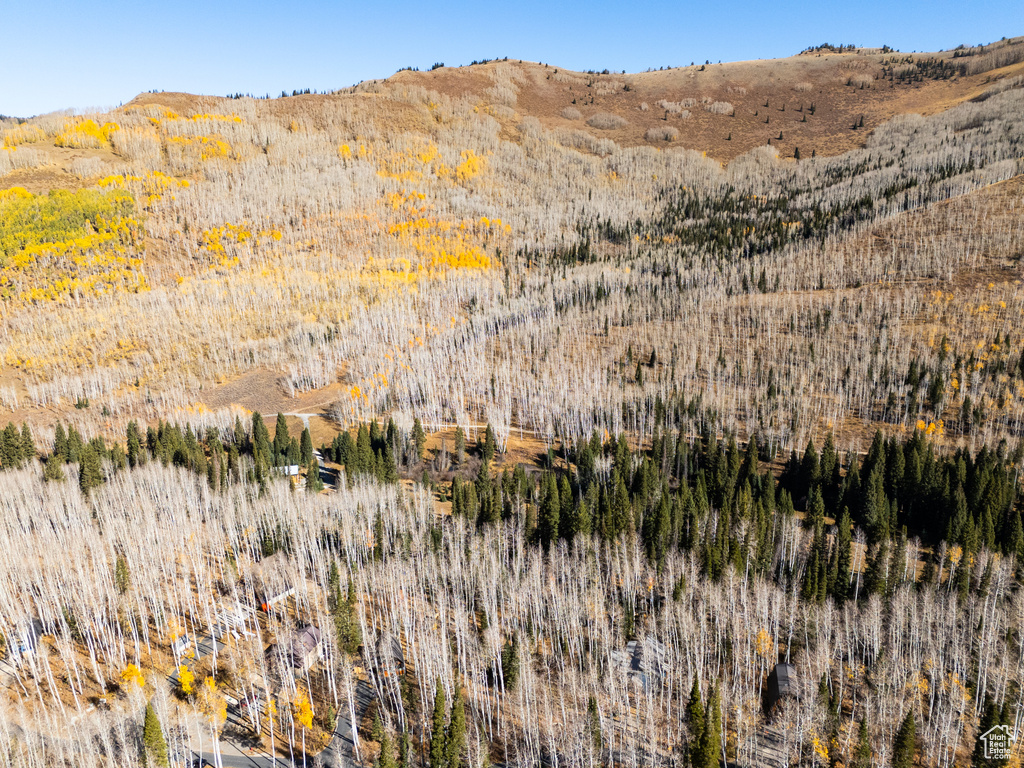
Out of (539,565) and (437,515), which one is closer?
(539,565)

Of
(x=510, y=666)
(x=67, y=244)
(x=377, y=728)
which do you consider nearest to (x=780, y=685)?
(x=510, y=666)

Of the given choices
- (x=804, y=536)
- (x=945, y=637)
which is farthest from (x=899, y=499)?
(x=945, y=637)

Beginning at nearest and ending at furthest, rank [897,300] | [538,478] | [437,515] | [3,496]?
[3,496]
[437,515]
[538,478]
[897,300]

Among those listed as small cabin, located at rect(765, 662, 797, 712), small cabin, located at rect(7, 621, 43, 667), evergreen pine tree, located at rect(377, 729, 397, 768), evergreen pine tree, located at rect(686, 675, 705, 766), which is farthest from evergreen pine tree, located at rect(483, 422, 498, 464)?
evergreen pine tree, located at rect(377, 729, 397, 768)

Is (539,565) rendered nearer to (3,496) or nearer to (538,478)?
(538,478)

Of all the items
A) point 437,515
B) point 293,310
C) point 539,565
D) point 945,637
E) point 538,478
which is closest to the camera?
point 945,637

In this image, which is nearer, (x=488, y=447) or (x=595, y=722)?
(x=595, y=722)

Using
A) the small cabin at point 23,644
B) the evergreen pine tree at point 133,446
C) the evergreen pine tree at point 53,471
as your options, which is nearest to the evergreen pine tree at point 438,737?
the small cabin at point 23,644

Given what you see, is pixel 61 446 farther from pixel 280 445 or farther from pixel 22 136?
pixel 22 136
